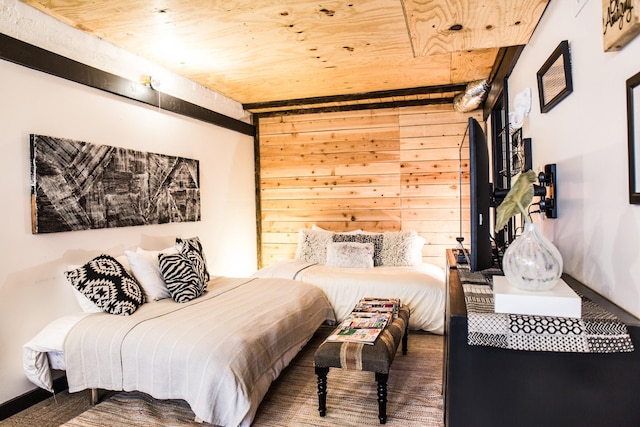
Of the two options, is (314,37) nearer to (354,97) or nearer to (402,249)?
(354,97)

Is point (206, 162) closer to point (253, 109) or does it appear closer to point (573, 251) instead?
point (253, 109)

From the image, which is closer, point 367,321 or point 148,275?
point 367,321

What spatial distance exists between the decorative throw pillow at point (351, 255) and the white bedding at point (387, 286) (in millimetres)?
130

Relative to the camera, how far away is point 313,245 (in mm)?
4777

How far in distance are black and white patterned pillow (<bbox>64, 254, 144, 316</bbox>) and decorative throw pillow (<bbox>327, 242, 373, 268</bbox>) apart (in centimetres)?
215

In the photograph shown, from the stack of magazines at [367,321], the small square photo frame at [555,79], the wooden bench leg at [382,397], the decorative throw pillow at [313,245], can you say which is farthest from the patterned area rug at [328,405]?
the decorative throw pillow at [313,245]

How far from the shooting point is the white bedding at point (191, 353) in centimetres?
209

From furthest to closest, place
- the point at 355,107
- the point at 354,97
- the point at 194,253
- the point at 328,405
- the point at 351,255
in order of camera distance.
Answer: the point at 355,107 < the point at 354,97 < the point at 351,255 < the point at 194,253 < the point at 328,405

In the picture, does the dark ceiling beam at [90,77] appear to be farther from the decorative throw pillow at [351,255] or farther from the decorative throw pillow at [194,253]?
the decorative throw pillow at [351,255]

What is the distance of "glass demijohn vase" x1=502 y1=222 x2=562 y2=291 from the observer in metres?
1.18

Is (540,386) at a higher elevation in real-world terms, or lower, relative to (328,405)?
higher

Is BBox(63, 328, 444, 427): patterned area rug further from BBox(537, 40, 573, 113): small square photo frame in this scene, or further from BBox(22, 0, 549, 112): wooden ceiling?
BBox(22, 0, 549, 112): wooden ceiling

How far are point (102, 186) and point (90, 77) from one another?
2.50 ft

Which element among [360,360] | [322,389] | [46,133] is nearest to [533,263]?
[360,360]
